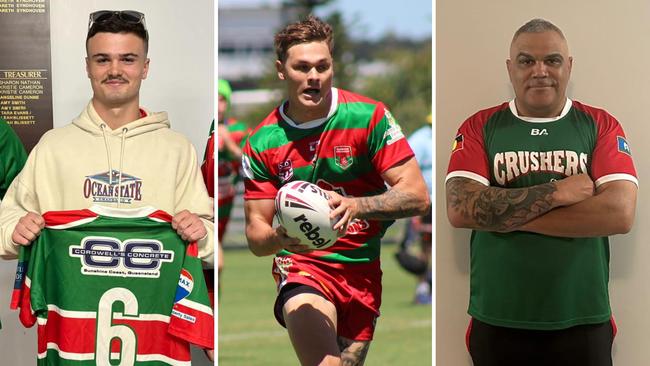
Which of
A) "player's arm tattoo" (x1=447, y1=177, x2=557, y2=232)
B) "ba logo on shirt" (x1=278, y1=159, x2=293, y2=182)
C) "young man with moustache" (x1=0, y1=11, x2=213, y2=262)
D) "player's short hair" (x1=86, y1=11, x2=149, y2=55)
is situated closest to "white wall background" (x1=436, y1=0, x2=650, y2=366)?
"player's arm tattoo" (x1=447, y1=177, x2=557, y2=232)

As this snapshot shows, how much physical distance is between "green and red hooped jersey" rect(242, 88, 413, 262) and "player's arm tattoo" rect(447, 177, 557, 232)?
0.37m

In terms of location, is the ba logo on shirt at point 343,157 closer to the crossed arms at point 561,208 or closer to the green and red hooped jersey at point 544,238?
the green and red hooped jersey at point 544,238

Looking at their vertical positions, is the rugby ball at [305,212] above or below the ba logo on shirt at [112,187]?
below

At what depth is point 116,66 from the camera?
9.84 ft

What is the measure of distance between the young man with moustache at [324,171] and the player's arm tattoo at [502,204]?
298mm

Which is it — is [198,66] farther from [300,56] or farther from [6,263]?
[6,263]

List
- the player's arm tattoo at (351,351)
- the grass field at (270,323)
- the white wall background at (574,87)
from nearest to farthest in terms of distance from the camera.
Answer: the white wall background at (574,87) → the player's arm tattoo at (351,351) → the grass field at (270,323)

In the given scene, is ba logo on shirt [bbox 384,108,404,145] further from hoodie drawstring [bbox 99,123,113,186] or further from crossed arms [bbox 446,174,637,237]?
hoodie drawstring [bbox 99,123,113,186]

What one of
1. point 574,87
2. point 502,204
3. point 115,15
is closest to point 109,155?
point 115,15

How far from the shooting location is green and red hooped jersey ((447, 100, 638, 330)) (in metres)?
2.95

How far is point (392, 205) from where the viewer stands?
3174 millimetres

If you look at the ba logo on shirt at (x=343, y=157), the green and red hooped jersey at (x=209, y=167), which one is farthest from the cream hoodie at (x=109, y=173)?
the ba logo on shirt at (x=343, y=157)

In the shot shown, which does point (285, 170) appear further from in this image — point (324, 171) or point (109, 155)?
point (109, 155)

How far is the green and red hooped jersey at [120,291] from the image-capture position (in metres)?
2.97
